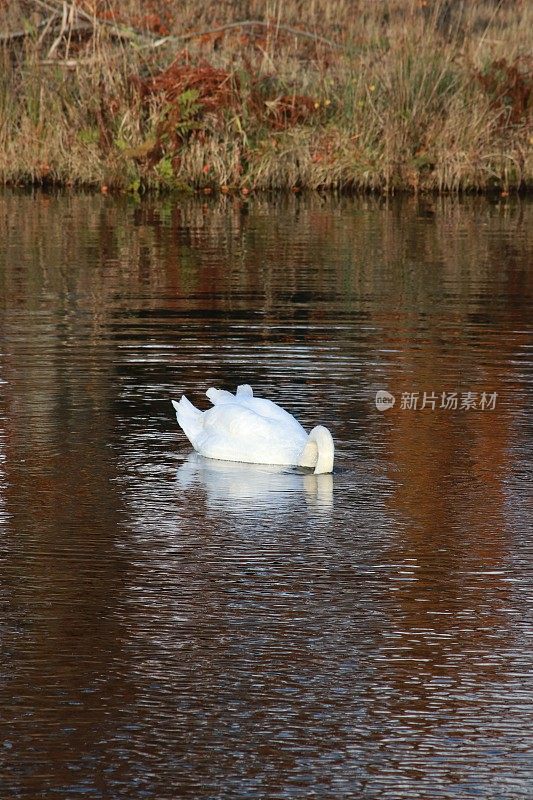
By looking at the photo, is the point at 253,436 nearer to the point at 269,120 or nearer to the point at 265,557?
the point at 265,557

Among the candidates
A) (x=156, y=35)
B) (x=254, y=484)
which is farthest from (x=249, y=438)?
(x=156, y=35)

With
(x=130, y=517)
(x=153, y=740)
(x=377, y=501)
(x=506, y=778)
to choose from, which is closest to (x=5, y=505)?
(x=130, y=517)

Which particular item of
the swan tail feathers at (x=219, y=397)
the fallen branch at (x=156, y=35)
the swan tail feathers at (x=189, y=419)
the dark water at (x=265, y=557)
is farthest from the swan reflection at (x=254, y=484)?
the fallen branch at (x=156, y=35)

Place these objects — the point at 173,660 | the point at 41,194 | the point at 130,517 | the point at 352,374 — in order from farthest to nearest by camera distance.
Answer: the point at 41,194 → the point at 352,374 → the point at 130,517 → the point at 173,660

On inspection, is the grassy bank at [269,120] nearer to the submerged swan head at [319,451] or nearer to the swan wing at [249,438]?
the swan wing at [249,438]

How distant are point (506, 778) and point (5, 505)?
3702mm

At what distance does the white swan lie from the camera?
8797mm

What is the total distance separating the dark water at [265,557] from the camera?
5266 mm

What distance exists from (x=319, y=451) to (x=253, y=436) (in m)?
0.49

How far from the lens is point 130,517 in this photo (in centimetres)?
788

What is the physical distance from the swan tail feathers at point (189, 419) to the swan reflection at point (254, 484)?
153 mm

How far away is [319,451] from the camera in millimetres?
8562

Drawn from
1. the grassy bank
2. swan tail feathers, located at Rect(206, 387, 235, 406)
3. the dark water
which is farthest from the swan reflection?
the grassy bank

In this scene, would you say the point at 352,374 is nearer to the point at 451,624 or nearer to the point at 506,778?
the point at 451,624
